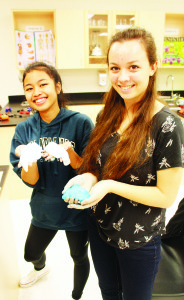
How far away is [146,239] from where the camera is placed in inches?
39.3

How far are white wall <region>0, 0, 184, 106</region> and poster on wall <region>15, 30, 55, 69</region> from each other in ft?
0.85

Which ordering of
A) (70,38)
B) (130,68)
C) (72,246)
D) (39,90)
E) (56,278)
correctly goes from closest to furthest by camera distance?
(130,68) → (39,90) → (72,246) → (56,278) → (70,38)

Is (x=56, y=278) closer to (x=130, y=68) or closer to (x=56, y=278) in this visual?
(x=56, y=278)

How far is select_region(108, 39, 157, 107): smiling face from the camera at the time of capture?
34.2 inches

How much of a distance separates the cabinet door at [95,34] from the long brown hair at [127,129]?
264 cm

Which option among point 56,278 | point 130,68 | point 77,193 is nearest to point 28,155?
point 77,193

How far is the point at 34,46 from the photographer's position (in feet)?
12.3

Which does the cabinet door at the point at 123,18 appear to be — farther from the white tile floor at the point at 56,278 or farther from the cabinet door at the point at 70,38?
the white tile floor at the point at 56,278

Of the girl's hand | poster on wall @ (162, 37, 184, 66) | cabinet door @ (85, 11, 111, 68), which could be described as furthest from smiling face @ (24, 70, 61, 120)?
poster on wall @ (162, 37, 184, 66)

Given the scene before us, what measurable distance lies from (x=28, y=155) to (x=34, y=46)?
3156 mm

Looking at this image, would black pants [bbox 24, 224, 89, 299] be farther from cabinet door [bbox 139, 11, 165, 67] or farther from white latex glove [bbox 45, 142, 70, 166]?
cabinet door [bbox 139, 11, 165, 67]

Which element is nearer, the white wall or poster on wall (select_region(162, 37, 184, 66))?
the white wall

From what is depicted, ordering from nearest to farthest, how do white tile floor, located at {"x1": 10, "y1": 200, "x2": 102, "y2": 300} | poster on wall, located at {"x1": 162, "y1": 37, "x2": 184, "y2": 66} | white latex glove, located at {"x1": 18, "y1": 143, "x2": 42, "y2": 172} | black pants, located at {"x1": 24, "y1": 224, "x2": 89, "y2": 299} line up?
white latex glove, located at {"x1": 18, "y1": 143, "x2": 42, "y2": 172}, black pants, located at {"x1": 24, "y1": 224, "x2": 89, "y2": 299}, white tile floor, located at {"x1": 10, "y1": 200, "x2": 102, "y2": 300}, poster on wall, located at {"x1": 162, "y1": 37, "x2": 184, "y2": 66}

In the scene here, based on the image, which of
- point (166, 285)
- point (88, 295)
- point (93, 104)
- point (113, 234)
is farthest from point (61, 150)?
point (93, 104)
